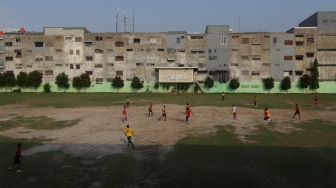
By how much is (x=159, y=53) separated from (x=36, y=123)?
162ft

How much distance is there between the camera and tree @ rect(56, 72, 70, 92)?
70125 mm

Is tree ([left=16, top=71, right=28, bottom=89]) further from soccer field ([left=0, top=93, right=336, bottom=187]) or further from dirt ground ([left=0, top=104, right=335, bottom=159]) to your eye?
soccer field ([left=0, top=93, right=336, bottom=187])

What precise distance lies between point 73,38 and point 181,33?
2784 centimetres

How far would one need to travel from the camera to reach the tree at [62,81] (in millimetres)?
70125

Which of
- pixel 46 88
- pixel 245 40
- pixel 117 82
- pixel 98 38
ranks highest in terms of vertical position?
pixel 98 38

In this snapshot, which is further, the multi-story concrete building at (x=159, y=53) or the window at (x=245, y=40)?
the window at (x=245, y=40)

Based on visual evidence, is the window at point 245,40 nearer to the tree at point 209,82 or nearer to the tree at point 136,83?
the tree at point 209,82

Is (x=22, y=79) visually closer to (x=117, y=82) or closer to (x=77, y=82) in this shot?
(x=77, y=82)

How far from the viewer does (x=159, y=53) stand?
239 feet

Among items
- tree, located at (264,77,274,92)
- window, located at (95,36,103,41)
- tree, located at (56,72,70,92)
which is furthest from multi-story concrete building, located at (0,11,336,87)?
tree, located at (264,77,274,92)

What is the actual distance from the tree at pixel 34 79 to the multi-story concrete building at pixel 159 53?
253 centimetres

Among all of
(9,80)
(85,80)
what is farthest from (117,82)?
(9,80)

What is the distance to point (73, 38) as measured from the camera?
7375 centimetres

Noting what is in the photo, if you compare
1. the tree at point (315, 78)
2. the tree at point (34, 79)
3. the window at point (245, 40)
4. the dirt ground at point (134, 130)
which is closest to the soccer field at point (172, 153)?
the dirt ground at point (134, 130)
